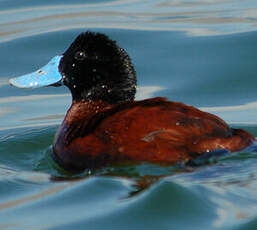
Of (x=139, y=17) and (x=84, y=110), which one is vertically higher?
(x=139, y=17)

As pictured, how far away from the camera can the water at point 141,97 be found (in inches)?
167

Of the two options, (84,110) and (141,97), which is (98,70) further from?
(141,97)

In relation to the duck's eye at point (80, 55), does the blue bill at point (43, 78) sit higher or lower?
lower

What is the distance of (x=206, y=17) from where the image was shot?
9172 millimetres

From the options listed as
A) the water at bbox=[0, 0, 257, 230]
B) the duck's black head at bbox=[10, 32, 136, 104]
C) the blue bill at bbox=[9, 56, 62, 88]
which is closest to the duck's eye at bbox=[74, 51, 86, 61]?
the duck's black head at bbox=[10, 32, 136, 104]

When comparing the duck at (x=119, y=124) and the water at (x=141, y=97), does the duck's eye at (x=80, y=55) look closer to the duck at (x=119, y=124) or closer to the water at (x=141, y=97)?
the duck at (x=119, y=124)

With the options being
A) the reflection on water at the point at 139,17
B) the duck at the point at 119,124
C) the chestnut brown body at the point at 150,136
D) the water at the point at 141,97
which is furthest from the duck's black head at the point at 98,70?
the reflection on water at the point at 139,17

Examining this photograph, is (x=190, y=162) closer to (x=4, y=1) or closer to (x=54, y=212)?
(x=54, y=212)

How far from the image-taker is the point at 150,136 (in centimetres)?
472

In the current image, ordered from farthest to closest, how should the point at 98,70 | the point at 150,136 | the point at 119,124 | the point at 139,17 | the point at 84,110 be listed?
1. the point at 139,17
2. the point at 84,110
3. the point at 98,70
4. the point at 119,124
5. the point at 150,136

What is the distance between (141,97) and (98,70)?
1.86 metres

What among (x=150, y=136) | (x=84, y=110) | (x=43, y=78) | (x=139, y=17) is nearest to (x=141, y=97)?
(x=43, y=78)

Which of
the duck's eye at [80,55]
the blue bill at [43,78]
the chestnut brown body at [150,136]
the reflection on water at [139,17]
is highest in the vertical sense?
the reflection on water at [139,17]

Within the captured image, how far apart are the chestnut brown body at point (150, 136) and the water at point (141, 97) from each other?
0.29 feet
